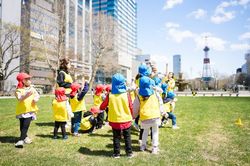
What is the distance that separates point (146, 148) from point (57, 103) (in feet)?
A: 9.97

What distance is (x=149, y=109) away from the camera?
5.91 meters

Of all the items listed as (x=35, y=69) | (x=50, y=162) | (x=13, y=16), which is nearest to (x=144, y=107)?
(x=50, y=162)

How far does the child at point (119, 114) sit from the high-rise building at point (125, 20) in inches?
4248

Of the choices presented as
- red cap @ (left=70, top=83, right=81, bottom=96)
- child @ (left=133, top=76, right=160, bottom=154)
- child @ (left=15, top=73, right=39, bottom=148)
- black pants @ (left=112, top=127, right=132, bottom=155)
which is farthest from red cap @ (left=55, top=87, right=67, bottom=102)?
child @ (left=133, top=76, right=160, bottom=154)

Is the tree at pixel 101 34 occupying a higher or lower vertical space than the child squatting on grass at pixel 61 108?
higher

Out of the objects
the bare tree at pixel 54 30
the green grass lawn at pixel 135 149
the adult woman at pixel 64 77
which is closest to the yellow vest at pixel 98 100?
the green grass lawn at pixel 135 149

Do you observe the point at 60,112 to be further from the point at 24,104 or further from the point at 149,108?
the point at 149,108

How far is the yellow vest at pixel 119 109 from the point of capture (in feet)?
18.5

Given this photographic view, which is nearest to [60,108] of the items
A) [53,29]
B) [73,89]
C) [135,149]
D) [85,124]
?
[73,89]

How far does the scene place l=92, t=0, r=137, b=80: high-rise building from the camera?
123 m

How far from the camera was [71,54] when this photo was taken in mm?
47406

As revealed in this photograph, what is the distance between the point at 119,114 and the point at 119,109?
0.12m

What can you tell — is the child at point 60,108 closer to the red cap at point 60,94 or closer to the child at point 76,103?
the red cap at point 60,94

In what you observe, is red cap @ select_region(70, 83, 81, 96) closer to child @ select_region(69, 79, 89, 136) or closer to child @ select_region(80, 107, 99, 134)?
child @ select_region(69, 79, 89, 136)
